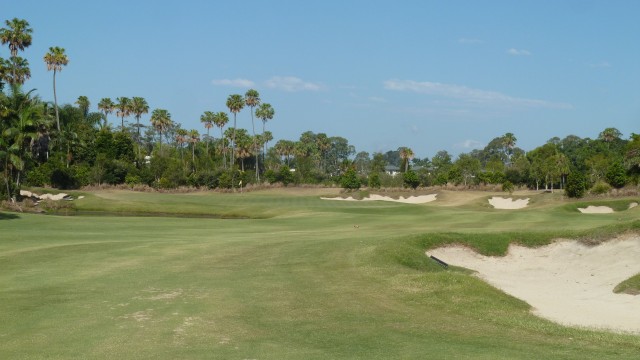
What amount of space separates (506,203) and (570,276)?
5474cm

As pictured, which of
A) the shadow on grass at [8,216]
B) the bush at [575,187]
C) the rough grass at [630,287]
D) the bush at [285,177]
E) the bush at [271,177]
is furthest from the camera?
the bush at [285,177]

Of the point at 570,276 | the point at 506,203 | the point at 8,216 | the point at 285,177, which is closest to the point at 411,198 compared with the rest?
the point at 506,203

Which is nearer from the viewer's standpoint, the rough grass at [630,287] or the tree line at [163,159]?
the rough grass at [630,287]

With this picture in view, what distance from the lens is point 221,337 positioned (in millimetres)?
11922

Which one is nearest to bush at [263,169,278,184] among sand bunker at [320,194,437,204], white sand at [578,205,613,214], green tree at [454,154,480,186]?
sand bunker at [320,194,437,204]

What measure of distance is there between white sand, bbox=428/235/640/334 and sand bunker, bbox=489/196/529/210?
160 ft

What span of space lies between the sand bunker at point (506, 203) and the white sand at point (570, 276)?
4870 centimetres

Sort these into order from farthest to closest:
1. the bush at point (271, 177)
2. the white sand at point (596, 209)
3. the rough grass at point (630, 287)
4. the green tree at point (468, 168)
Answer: the green tree at point (468, 168) → the bush at point (271, 177) → the white sand at point (596, 209) → the rough grass at point (630, 287)

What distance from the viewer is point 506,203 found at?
75812 millimetres

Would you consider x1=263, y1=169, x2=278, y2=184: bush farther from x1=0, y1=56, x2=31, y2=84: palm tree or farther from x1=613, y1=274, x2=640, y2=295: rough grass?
x1=613, y1=274, x2=640, y2=295: rough grass

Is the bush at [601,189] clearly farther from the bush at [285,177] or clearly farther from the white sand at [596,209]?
the bush at [285,177]

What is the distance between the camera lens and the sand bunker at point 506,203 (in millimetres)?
73750

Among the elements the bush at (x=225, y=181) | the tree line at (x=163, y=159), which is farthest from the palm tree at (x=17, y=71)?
the bush at (x=225, y=181)

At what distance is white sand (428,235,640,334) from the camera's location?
1513 cm
